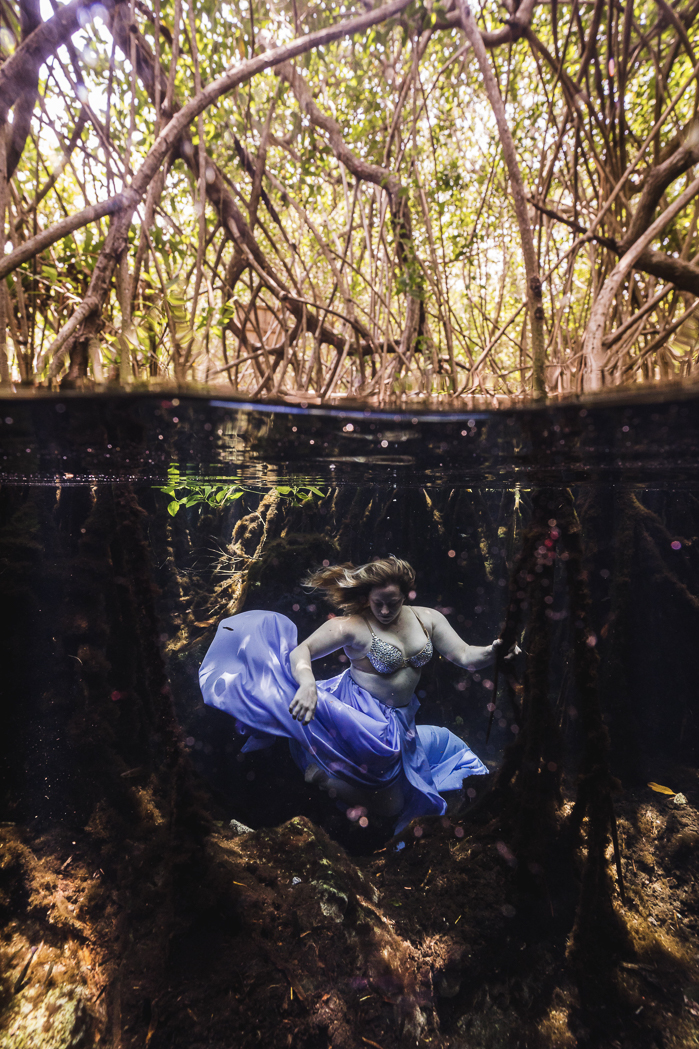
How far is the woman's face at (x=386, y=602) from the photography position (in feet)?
8.80

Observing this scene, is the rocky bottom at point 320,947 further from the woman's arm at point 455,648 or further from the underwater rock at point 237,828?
the woman's arm at point 455,648

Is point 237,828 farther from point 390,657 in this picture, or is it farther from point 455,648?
point 455,648

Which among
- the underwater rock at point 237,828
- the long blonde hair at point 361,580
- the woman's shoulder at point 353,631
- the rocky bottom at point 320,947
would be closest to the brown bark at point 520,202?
the long blonde hair at point 361,580

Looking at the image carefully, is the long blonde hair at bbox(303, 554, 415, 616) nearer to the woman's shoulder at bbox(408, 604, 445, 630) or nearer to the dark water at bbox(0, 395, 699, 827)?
the woman's shoulder at bbox(408, 604, 445, 630)

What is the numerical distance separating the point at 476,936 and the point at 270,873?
112 centimetres

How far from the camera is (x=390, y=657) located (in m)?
2.63

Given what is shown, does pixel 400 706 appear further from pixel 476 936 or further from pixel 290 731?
pixel 476 936

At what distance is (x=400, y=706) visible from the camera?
8.77ft

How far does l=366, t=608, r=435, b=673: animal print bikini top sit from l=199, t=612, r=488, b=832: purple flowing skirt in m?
0.20

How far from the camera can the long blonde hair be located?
2721 mm

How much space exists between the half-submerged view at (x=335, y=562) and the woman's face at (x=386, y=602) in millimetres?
19

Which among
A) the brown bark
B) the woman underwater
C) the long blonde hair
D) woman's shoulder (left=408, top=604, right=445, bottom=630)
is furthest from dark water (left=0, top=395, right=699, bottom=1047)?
the brown bark

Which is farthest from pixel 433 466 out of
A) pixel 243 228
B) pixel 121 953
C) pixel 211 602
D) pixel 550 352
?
pixel 121 953

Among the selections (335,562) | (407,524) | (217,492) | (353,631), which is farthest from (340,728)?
(217,492)
